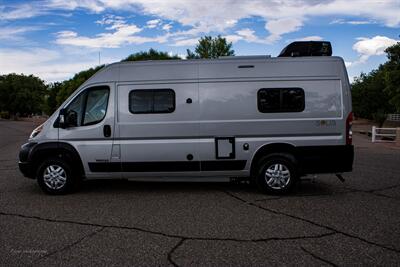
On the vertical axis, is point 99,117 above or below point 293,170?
above

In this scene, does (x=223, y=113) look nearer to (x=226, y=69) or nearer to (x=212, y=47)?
(x=226, y=69)

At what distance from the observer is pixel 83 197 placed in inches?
304

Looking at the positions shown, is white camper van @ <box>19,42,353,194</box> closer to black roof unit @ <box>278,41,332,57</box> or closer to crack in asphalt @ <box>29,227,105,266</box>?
black roof unit @ <box>278,41,332,57</box>

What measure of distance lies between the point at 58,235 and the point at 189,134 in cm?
304

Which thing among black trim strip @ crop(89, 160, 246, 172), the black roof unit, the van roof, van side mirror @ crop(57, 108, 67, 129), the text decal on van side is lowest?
black trim strip @ crop(89, 160, 246, 172)

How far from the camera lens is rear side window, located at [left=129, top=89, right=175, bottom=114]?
25.1 feet

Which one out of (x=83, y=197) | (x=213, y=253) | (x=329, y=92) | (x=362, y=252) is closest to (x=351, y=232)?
(x=362, y=252)

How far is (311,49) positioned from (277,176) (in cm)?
248

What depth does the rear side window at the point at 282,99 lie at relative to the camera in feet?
24.9

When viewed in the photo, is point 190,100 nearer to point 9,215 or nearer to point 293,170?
point 293,170

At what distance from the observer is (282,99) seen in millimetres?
7590

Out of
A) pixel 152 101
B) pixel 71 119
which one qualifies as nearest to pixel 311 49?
pixel 152 101

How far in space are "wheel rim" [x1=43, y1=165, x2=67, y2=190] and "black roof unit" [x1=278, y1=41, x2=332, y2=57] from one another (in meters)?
4.84

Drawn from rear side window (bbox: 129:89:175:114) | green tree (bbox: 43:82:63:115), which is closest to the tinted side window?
rear side window (bbox: 129:89:175:114)
